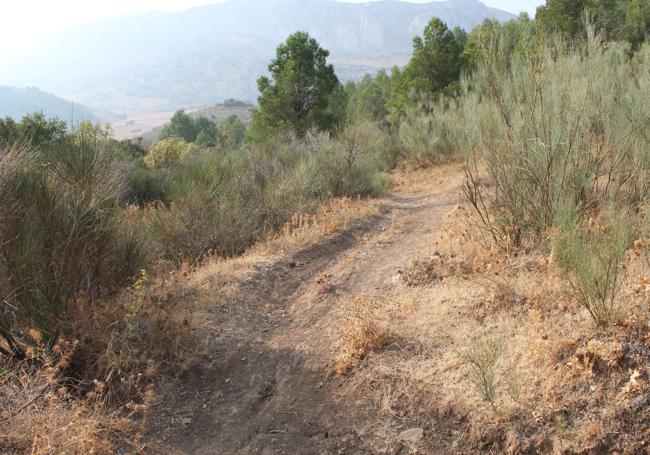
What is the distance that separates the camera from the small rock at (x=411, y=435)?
11.4 ft

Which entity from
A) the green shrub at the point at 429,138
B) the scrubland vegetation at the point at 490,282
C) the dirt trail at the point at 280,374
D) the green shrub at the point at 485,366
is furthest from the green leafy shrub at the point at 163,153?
the green shrub at the point at 485,366

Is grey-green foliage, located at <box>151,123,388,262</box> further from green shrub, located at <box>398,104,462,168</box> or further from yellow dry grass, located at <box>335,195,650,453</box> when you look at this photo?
green shrub, located at <box>398,104,462,168</box>

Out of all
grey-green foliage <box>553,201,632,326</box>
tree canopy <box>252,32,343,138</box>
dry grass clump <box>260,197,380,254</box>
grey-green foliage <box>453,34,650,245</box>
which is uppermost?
tree canopy <box>252,32,343,138</box>

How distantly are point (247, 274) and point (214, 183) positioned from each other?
116 inches

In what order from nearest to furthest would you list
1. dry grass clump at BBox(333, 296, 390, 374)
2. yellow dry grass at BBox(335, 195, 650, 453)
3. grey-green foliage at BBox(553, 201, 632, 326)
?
1. yellow dry grass at BBox(335, 195, 650, 453)
2. grey-green foliage at BBox(553, 201, 632, 326)
3. dry grass clump at BBox(333, 296, 390, 374)

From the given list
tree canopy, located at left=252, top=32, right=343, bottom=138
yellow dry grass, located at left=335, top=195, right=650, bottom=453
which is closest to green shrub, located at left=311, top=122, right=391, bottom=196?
yellow dry grass, located at left=335, top=195, right=650, bottom=453

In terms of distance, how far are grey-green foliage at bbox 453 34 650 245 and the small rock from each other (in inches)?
108

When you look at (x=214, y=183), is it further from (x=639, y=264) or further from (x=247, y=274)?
(x=639, y=264)

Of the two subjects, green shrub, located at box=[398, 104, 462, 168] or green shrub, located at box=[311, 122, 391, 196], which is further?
green shrub, located at box=[398, 104, 462, 168]

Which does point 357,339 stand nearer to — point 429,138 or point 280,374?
point 280,374

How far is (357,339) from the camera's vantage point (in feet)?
14.8

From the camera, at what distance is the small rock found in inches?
136

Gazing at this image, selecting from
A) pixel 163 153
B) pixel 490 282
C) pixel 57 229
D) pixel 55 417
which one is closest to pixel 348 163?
pixel 490 282

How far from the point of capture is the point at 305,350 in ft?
16.0
